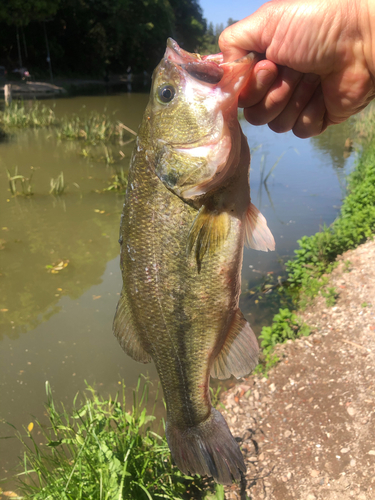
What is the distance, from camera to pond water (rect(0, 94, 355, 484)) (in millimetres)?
4355

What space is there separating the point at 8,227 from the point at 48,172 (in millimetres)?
3378

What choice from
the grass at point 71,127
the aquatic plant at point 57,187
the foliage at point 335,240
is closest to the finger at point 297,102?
the foliage at point 335,240

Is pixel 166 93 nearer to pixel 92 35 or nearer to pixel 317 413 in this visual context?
pixel 317 413

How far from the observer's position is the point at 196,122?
1.67 m

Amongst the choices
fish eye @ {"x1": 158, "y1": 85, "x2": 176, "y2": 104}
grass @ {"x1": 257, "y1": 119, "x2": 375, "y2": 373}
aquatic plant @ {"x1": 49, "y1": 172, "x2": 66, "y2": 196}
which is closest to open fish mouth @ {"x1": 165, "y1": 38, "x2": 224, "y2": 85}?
fish eye @ {"x1": 158, "y1": 85, "x2": 176, "y2": 104}

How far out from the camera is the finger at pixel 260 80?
6.27 ft

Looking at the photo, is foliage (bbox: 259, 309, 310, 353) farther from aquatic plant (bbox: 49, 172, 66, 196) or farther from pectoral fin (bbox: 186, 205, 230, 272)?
aquatic plant (bbox: 49, 172, 66, 196)

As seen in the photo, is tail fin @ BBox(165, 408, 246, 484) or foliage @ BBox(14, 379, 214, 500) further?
foliage @ BBox(14, 379, 214, 500)

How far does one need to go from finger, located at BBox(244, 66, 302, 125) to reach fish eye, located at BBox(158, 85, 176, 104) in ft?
2.31

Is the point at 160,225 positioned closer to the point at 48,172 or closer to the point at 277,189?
the point at 277,189

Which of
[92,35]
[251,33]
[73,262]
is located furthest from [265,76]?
[92,35]

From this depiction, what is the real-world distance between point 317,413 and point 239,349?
7.18ft

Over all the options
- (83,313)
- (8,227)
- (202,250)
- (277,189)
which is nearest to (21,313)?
(83,313)

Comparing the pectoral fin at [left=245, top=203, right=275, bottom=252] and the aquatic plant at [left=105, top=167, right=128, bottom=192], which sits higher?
the pectoral fin at [left=245, top=203, right=275, bottom=252]
